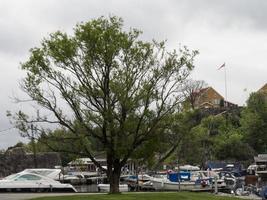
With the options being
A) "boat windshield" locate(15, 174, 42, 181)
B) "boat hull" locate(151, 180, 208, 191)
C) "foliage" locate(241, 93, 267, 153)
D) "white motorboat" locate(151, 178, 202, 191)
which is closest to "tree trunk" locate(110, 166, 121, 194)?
"boat windshield" locate(15, 174, 42, 181)

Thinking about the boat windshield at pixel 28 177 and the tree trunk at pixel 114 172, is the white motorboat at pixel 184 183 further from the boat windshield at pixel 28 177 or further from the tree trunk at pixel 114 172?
the tree trunk at pixel 114 172

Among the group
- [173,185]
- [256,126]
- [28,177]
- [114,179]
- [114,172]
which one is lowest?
[114,179]

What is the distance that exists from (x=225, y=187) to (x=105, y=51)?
27.0 metres

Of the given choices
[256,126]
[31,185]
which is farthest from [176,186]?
[256,126]

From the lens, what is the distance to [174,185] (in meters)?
54.8

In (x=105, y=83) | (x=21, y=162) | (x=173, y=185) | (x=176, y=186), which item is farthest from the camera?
(x=21, y=162)

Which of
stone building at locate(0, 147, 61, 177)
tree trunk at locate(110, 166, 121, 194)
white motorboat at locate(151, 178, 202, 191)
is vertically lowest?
tree trunk at locate(110, 166, 121, 194)

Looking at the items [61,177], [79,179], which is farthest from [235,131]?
[61,177]

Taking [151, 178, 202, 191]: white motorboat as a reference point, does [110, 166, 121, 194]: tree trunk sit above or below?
below

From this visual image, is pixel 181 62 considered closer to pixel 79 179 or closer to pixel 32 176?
pixel 32 176

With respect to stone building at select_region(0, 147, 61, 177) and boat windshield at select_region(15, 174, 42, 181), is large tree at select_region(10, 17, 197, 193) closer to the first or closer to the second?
boat windshield at select_region(15, 174, 42, 181)

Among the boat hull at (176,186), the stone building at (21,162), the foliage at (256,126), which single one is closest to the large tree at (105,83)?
the boat hull at (176,186)

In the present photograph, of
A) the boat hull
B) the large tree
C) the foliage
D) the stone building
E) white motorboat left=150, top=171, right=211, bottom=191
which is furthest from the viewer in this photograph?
the foliage

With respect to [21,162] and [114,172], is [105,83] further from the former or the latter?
[21,162]
